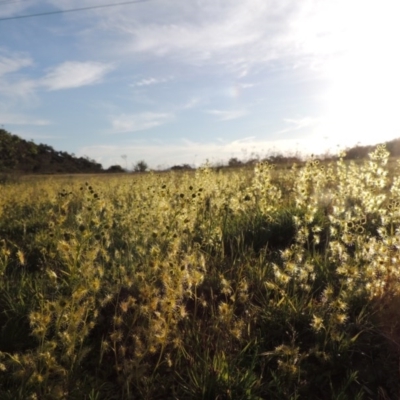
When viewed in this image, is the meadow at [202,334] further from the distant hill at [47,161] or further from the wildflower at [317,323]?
the distant hill at [47,161]

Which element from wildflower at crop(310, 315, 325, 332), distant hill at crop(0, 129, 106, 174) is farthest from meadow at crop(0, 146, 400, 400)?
distant hill at crop(0, 129, 106, 174)

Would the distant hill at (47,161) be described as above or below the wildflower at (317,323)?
above

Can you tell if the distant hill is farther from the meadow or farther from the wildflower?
the wildflower

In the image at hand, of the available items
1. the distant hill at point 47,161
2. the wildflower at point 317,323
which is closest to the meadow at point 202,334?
the wildflower at point 317,323

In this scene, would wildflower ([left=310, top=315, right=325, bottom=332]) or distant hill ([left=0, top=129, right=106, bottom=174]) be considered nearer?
wildflower ([left=310, top=315, right=325, bottom=332])

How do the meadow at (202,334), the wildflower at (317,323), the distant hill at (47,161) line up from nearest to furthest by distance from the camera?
the meadow at (202,334)
the wildflower at (317,323)
the distant hill at (47,161)

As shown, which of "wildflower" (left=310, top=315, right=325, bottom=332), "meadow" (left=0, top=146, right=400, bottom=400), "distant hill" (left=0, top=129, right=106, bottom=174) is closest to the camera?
"meadow" (left=0, top=146, right=400, bottom=400)

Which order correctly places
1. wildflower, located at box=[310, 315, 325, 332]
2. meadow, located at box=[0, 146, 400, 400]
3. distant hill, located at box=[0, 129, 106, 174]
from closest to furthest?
meadow, located at box=[0, 146, 400, 400]
wildflower, located at box=[310, 315, 325, 332]
distant hill, located at box=[0, 129, 106, 174]

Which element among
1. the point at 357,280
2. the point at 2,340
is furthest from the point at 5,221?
the point at 357,280

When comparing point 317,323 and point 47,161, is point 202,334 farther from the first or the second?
point 47,161

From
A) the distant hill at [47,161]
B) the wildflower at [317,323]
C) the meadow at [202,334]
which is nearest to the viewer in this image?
the meadow at [202,334]

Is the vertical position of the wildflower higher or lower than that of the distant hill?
lower

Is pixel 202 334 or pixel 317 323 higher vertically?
pixel 317 323

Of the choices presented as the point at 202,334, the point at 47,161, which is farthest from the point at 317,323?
the point at 47,161
